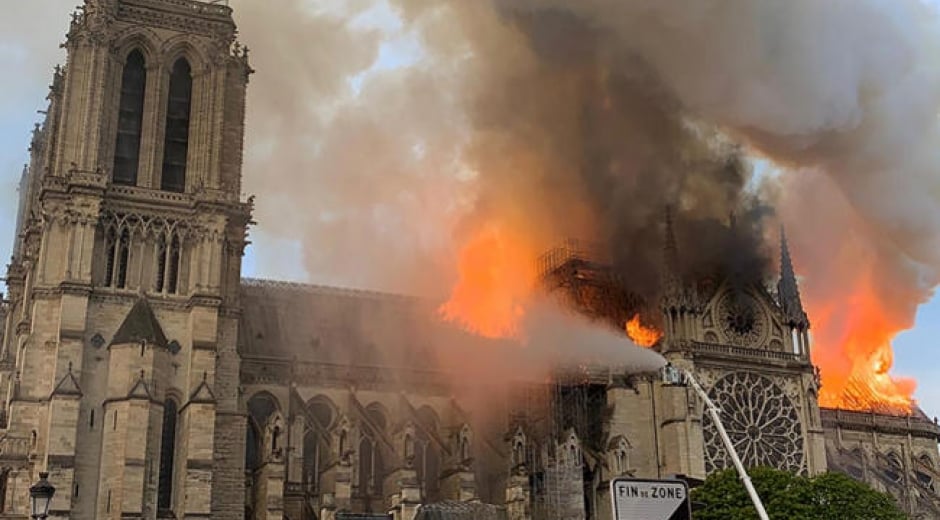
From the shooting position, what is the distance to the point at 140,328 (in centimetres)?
5294

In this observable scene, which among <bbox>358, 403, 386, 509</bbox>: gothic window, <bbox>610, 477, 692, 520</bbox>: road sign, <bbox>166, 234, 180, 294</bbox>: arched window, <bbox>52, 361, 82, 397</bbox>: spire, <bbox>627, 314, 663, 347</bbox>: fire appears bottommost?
<bbox>610, 477, 692, 520</bbox>: road sign

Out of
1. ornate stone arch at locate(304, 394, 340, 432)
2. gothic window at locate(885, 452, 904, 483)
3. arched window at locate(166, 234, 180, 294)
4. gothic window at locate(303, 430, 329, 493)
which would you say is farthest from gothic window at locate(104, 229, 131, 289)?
gothic window at locate(885, 452, 904, 483)

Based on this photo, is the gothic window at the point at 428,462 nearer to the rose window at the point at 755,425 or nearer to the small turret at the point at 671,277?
the rose window at the point at 755,425

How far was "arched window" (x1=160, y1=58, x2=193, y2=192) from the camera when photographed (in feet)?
194

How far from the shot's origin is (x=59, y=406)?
1987 inches

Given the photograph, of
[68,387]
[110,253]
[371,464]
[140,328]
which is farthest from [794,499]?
[110,253]

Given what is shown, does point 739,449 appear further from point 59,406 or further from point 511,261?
point 59,406

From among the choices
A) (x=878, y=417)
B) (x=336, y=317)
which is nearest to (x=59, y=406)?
(x=336, y=317)

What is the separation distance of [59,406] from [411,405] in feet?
74.3

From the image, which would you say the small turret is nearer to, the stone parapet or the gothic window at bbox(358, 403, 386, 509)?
the gothic window at bbox(358, 403, 386, 509)

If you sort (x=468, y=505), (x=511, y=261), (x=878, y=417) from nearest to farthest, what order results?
(x=468, y=505), (x=511, y=261), (x=878, y=417)

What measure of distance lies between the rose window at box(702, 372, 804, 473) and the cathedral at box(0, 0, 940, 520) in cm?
13

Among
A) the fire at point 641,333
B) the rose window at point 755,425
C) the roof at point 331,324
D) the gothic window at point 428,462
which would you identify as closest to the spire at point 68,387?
the roof at point 331,324

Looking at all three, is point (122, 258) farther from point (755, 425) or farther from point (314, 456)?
point (755, 425)
